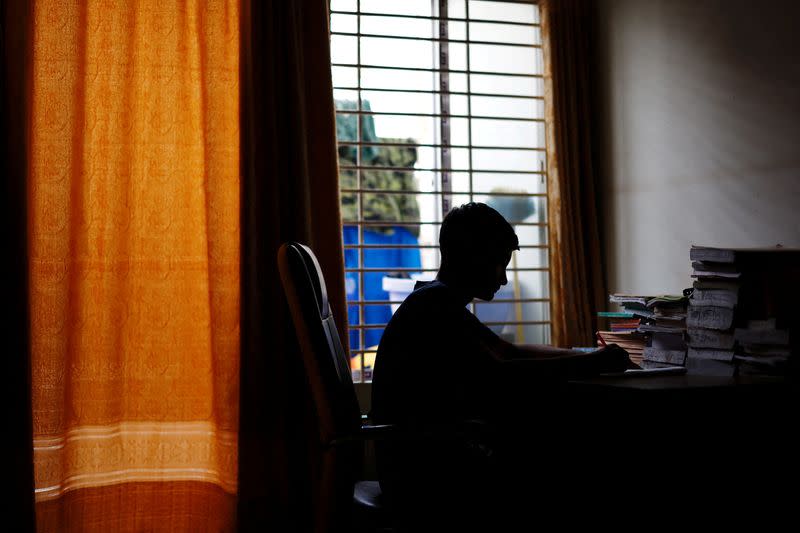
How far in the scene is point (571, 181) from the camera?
332 centimetres

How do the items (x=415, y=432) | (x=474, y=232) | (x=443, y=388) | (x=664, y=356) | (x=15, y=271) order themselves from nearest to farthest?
1. (x=415, y=432)
2. (x=443, y=388)
3. (x=474, y=232)
4. (x=664, y=356)
5. (x=15, y=271)

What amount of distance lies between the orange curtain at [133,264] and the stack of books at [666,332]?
1.56 metres

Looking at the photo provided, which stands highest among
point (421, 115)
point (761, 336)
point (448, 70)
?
point (448, 70)

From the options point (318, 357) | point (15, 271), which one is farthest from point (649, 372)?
point (15, 271)

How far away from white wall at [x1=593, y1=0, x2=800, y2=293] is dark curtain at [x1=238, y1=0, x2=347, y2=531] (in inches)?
49.5

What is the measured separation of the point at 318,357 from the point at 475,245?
525 millimetres

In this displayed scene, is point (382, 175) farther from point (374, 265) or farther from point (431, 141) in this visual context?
point (374, 265)

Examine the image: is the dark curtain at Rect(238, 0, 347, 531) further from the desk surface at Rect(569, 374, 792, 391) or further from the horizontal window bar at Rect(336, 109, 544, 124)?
the desk surface at Rect(569, 374, 792, 391)

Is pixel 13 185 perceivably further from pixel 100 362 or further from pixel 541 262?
pixel 541 262

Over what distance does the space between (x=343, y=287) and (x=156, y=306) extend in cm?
74

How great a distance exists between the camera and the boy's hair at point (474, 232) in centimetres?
191

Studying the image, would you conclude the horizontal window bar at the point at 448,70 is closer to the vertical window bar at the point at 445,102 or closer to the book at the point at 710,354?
the vertical window bar at the point at 445,102

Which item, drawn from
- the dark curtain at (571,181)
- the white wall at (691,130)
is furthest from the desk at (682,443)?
the dark curtain at (571,181)

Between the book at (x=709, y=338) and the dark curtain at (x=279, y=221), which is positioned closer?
the book at (x=709, y=338)
